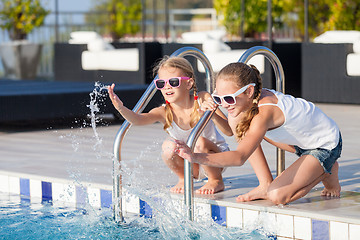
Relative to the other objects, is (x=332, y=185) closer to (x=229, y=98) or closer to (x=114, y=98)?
(x=229, y=98)

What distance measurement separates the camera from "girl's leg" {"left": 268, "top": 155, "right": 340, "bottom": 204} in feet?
10.7

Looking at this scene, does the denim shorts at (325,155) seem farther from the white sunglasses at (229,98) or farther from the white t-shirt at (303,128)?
the white sunglasses at (229,98)

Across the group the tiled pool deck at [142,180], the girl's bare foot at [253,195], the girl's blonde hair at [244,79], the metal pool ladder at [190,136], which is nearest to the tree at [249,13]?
the tiled pool deck at [142,180]

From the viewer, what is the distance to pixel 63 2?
2708 cm

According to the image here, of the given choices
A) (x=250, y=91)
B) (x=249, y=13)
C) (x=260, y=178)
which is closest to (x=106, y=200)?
(x=260, y=178)

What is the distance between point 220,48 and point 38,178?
5808 millimetres

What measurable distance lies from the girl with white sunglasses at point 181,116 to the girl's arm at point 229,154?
483 millimetres

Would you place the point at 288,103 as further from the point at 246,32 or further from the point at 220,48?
the point at 246,32

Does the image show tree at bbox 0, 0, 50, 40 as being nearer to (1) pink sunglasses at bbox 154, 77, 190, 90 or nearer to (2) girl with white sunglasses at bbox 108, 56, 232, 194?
(2) girl with white sunglasses at bbox 108, 56, 232, 194

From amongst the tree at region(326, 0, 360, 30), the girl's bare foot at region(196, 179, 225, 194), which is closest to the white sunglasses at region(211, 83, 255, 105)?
the girl's bare foot at region(196, 179, 225, 194)

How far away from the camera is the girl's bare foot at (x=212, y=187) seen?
360cm

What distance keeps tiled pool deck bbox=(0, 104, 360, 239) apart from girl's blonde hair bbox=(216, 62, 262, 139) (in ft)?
1.25

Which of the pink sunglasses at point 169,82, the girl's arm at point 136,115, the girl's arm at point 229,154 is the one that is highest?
the pink sunglasses at point 169,82

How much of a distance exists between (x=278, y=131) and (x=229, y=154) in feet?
1.44
